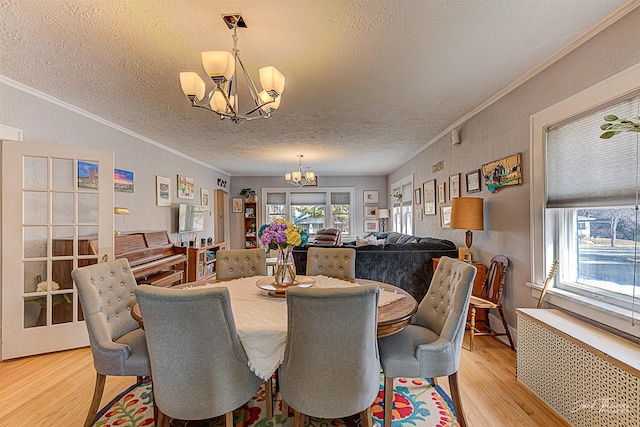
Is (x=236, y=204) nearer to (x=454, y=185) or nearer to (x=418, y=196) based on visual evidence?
(x=418, y=196)

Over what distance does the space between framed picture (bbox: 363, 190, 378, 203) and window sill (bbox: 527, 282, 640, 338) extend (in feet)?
19.3

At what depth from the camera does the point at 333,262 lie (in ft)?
9.03

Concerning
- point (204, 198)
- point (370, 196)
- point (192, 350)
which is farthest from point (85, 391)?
point (370, 196)

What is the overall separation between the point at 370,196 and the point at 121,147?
593 cm

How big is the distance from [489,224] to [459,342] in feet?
6.23

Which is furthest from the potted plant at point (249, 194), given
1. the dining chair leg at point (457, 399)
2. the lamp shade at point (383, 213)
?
the dining chair leg at point (457, 399)

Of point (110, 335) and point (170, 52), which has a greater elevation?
point (170, 52)

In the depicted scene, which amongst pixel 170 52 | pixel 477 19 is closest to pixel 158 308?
pixel 170 52

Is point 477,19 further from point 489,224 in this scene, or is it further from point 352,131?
point 352,131

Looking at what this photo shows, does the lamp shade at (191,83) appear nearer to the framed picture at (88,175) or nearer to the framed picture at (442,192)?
the framed picture at (88,175)

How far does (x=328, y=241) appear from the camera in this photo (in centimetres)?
708

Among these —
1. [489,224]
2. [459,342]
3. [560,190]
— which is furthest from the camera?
[489,224]

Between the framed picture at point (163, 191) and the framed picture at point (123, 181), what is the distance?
2.07 feet

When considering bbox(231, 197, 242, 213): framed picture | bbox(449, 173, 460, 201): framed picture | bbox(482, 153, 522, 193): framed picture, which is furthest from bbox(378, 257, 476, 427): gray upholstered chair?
bbox(231, 197, 242, 213): framed picture
